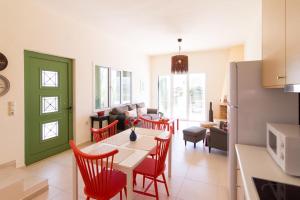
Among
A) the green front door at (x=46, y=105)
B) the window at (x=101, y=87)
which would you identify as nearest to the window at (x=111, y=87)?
the window at (x=101, y=87)

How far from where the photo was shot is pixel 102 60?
4.83m

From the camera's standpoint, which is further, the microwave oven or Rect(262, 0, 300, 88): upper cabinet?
the microwave oven

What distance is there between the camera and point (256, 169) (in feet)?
4.21

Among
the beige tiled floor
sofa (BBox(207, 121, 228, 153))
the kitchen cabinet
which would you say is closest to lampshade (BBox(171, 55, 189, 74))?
sofa (BBox(207, 121, 228, 153))

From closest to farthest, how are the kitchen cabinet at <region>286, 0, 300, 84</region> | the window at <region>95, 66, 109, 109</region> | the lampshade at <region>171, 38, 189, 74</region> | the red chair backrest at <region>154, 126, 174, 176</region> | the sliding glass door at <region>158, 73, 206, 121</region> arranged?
the kitchen cabinet at <region>286, 0, 300, 84</region>, the red chair backrest at <region>154, 126, 174, 176</region>, the lampshade at <region>171, 38, 189, 74</region>, the window at <region>95, 66, 109, 109</region>, the sliding glass door at <region>158, 73, 206, 121</region>

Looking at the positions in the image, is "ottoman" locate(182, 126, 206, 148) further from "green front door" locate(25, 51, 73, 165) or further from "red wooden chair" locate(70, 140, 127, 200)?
"green front door" locate(25, 51, 73, 165)

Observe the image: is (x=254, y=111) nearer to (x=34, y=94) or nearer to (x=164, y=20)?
(x=164, y=20)

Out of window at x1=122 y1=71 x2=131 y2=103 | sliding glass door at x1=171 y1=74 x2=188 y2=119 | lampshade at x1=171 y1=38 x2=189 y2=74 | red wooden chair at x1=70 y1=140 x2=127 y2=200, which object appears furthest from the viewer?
sliding glass door at x1=171 y1=74 x2=188 y2=119

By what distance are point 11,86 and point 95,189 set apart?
8.02 ft

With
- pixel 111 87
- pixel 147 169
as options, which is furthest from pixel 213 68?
pixel 147 169

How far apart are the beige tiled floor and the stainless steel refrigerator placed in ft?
2.13

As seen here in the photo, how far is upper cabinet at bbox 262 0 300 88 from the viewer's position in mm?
989

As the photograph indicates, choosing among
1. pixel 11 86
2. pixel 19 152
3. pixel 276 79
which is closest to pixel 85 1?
pixel 11 86

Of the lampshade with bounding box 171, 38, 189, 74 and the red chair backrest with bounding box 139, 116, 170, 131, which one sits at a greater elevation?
the lampshade with bounding box 171, 38, 189, 74
